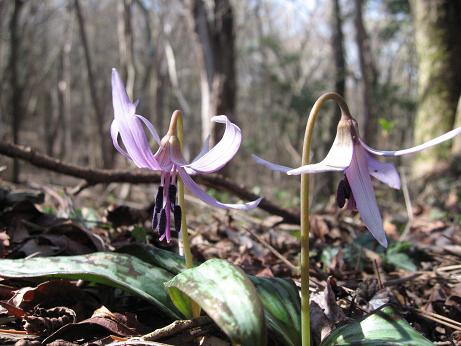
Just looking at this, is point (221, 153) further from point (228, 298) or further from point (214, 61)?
point (214, 61)

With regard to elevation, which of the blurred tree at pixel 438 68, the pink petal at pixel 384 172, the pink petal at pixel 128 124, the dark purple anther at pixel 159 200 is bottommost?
the dark purple anther at pixel 159 200

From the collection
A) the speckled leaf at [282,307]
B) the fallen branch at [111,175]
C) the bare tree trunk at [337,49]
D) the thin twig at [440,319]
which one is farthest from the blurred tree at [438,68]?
the bare tree trunk at [337,49]

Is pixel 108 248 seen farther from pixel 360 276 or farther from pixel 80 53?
pixel 80 53

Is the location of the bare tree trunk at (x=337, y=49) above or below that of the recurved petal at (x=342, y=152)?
above

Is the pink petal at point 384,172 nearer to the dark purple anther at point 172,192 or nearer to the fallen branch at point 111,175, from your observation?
the dark purple anther at point 172,192

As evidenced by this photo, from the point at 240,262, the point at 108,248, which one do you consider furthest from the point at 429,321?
the point at 108,248

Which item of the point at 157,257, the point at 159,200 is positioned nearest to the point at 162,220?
the point at 159,200

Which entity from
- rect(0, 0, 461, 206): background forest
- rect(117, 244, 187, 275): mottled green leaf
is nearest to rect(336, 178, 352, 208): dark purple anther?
rect(117, 244, 187, 275): mottled green leaf

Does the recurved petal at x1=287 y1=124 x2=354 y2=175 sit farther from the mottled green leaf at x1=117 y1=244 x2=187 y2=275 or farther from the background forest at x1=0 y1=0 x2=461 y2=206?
the background forest at x1=0 y1=0 x2=461 y2=206
